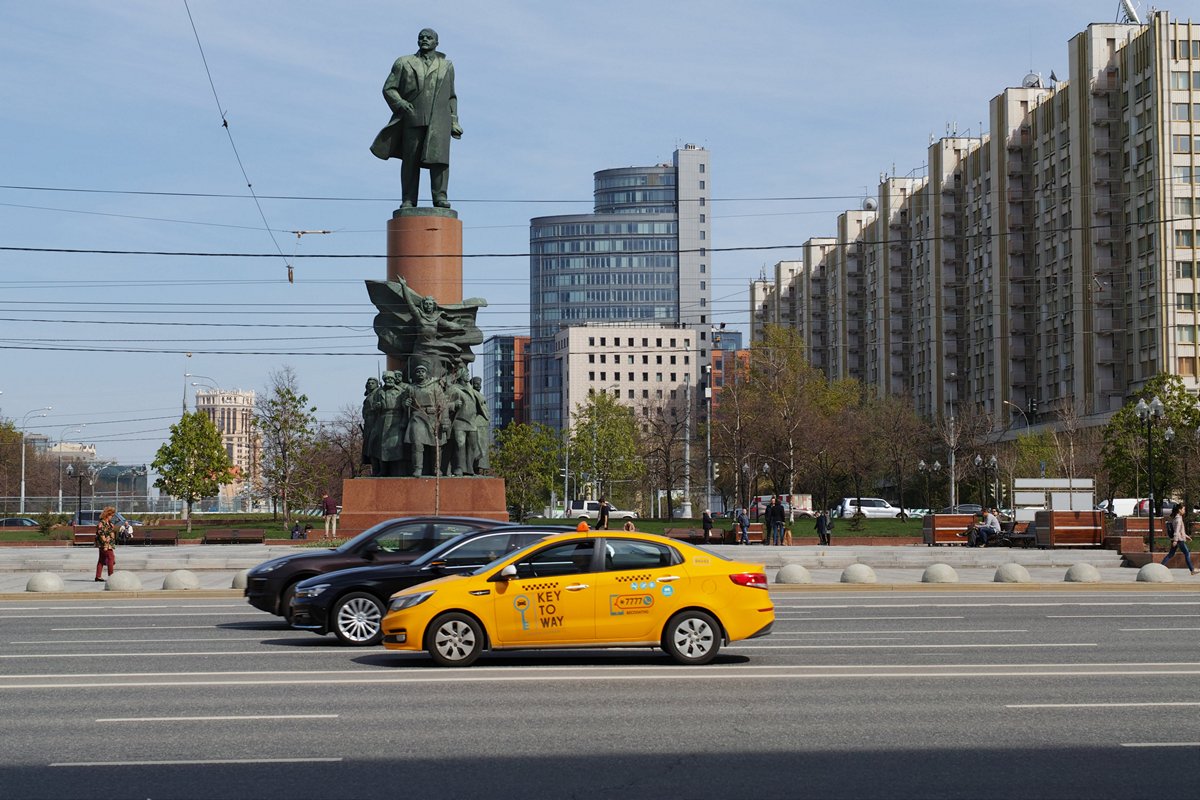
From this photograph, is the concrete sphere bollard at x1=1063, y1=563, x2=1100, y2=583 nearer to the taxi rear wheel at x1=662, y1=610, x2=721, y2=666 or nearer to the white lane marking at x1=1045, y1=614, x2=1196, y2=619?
the white lane marking at x1=1045, y1=614, x2=1196, y2=619

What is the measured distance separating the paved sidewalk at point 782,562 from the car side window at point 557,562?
16.5 meters

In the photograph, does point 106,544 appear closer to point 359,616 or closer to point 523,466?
point 359,616

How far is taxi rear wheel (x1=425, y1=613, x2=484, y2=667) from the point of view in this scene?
49.9ft

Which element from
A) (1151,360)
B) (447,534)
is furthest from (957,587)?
(1151,360)

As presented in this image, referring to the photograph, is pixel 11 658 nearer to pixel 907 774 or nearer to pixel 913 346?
pixel 907 774

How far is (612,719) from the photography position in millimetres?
11602

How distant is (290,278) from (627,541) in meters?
30.7

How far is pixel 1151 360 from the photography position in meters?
81.6

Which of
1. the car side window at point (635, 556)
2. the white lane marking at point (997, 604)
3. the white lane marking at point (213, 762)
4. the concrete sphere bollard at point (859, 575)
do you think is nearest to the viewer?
the white lane marking at point (213, 762)

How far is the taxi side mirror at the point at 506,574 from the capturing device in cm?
1507

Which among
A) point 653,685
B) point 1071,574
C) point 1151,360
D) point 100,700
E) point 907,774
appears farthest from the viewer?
point 1151,360

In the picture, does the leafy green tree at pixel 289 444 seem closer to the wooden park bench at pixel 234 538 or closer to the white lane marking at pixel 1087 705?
the wooden park bench at pixel 234 538

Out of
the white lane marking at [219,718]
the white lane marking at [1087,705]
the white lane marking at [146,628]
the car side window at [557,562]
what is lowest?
the white lane marking at [146,628]

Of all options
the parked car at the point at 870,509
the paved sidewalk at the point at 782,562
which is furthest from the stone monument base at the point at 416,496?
the parked car at the point at 870,509
